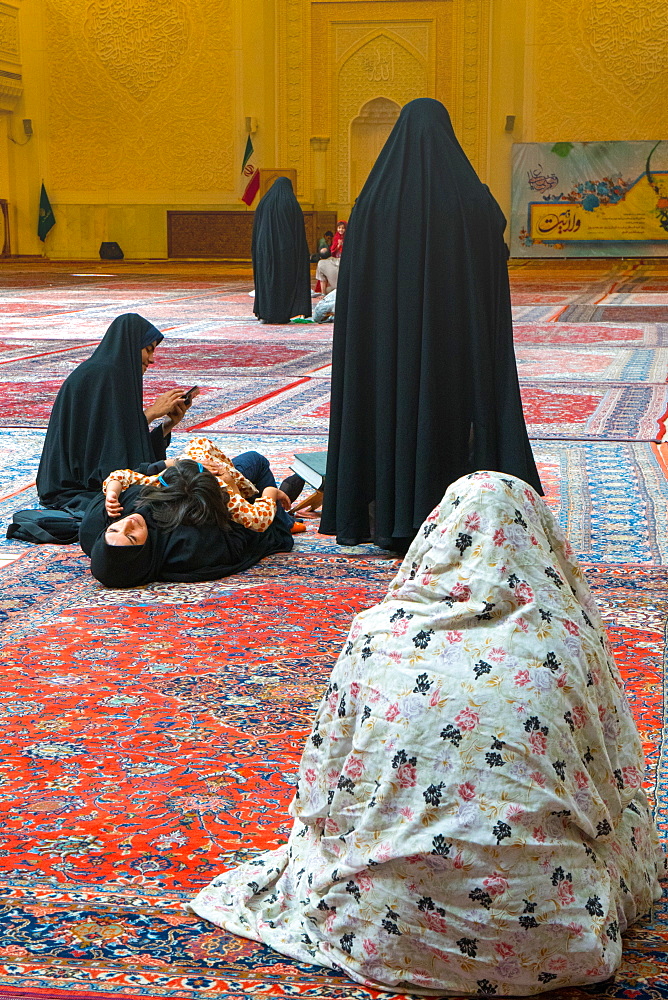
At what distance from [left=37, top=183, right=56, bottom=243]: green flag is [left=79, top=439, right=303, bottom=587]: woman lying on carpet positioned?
15.1 meters

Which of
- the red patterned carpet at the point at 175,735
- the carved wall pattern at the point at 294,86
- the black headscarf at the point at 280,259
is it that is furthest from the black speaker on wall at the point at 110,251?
the red patterned carpet at the point at 175,735

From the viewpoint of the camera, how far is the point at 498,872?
3.84ft

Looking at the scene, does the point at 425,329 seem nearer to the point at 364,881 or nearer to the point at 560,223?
the point at 364,881

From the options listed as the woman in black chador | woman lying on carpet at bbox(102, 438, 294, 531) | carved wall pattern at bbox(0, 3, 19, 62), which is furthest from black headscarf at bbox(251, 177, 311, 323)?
carved wall pattern at bbox(0, 3, 19, 62)

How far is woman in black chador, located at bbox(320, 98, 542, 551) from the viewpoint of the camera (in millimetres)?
2918

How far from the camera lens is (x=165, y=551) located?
9.18ft

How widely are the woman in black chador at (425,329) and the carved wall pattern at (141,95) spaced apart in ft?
46.8

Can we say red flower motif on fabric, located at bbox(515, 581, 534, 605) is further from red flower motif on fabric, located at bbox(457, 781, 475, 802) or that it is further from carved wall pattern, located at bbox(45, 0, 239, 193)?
carved wall pattern, located at bbox(45, 0, 239, 193)

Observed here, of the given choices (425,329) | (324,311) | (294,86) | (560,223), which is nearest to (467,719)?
(425,329)

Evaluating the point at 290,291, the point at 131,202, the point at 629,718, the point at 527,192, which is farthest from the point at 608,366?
the point at 131,202

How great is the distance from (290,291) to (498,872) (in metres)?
8.28

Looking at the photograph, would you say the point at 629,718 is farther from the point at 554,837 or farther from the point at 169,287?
the point at 169,287

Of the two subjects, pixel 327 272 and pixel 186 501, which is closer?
pixel 186 501

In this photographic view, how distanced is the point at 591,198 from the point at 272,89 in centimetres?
460
